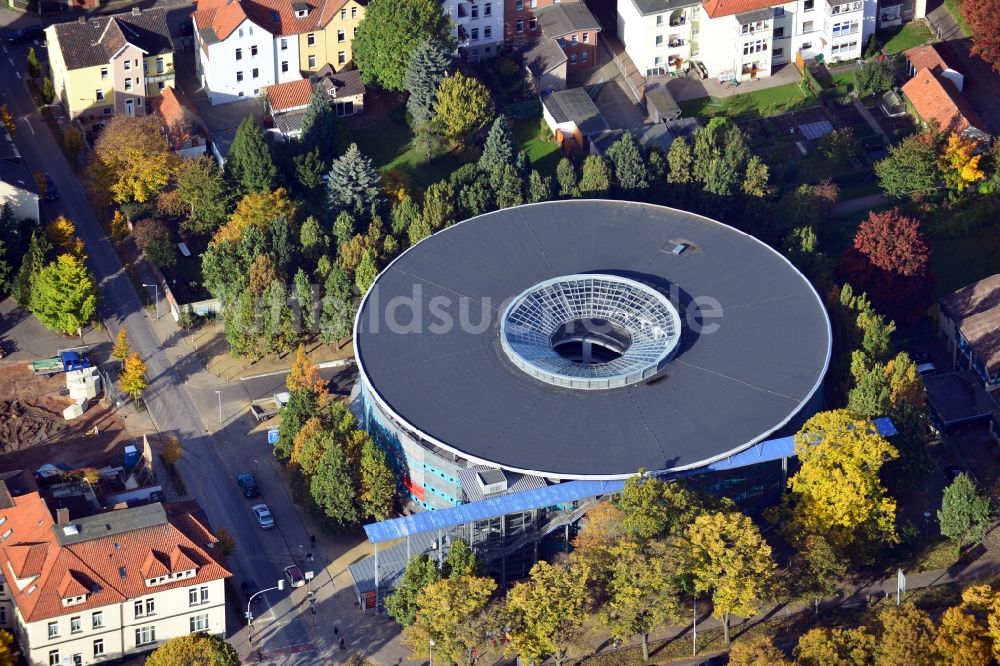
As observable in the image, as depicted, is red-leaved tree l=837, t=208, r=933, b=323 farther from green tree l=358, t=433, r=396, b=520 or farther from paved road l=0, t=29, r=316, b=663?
paved road l=0, t=29, r=316, b=663

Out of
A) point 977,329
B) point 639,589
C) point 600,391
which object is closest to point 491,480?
point 600,391

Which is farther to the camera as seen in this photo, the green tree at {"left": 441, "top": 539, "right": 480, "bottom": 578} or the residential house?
the residential house

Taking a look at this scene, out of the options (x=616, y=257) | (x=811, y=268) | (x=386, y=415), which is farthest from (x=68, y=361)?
(x=811, y=268)

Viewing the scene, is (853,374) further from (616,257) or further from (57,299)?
(57,299)

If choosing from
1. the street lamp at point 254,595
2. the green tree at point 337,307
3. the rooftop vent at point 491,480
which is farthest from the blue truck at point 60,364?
the rooftop vent at point 491,480

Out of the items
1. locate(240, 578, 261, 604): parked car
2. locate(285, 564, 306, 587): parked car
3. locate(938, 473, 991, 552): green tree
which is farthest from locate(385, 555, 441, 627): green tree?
locate(938, 473, 991, 552): green tree
